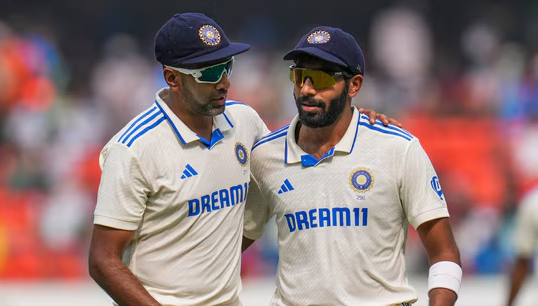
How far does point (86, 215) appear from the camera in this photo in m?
12.3

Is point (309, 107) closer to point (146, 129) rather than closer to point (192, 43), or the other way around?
point (192, 43)

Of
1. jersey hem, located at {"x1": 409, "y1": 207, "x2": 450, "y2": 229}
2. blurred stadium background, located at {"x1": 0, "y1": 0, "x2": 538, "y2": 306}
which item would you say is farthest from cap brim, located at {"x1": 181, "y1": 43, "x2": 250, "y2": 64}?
blurred stadium background, located at {"x1": 0, "y1": 0, "x2": 538, "y2": 306}

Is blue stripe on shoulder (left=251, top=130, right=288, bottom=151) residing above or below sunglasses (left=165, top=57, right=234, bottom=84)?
below

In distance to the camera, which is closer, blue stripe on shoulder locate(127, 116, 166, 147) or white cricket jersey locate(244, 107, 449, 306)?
blue stripe on shoulder locate(127, 116, 166, 147)

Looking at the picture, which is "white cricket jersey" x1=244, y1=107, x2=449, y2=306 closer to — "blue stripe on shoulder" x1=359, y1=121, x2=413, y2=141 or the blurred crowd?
"blue stripe on shoulder" x1=359, y1=121, x2=413, y2=141

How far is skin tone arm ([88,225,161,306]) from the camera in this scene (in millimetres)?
4785

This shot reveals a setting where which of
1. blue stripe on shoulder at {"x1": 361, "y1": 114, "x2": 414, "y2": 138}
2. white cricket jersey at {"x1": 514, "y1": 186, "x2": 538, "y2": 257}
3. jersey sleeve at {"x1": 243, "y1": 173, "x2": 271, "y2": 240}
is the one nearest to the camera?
blue stripe on shoulder at {"x1": 361, "y1": 114, "x2": 414, "y2": 138}

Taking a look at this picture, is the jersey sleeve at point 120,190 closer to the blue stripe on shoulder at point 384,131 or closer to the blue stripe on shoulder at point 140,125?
the blue stripe on shoulder at point 140,125

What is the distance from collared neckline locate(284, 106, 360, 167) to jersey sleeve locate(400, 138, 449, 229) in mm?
308

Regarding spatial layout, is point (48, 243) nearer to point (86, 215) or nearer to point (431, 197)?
point (86, 215)

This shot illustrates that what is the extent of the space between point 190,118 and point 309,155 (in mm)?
635

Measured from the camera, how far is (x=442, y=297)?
4.83m

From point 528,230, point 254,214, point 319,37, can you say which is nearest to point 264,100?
point 528,230

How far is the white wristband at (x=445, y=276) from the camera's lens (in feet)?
15.8
